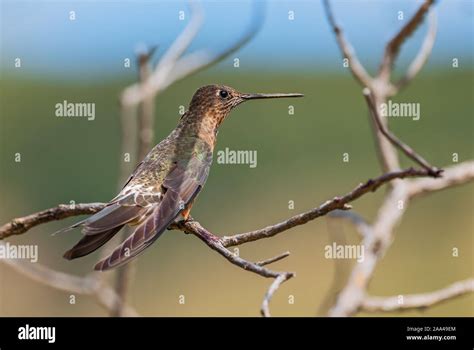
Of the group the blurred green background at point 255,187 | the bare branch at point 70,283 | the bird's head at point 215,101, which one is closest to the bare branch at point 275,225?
the bare branch at point 70,283

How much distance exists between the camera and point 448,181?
4.60m

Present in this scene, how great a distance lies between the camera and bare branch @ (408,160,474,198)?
459 cm

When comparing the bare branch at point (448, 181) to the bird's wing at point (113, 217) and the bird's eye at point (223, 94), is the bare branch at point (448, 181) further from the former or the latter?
the bird's wing at point (113, 217)

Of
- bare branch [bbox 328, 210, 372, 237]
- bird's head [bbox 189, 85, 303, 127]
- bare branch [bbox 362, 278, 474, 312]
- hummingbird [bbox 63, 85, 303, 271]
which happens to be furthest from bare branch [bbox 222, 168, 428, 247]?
bird's head [bbox 189, 85, 303, 127]

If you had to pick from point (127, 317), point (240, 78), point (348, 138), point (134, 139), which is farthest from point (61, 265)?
point (240, 78)

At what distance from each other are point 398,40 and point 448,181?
1066 millimetres

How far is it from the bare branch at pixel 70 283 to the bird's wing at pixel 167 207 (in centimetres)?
82

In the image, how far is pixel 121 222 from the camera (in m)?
3.62

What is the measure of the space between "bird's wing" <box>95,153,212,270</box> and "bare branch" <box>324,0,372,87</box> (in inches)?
44.2

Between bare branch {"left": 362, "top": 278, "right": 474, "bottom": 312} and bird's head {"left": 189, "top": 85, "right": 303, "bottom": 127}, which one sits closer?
bare branch {"left": 362, "top": 278, "right": 474, "bottom": 312}

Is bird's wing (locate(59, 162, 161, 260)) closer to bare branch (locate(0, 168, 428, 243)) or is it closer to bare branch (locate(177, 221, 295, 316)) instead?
bare branch (locate(0, 168, 428, 243))

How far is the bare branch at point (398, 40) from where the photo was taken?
4.82 metres

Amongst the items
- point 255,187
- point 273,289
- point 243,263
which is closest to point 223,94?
point 243,263
